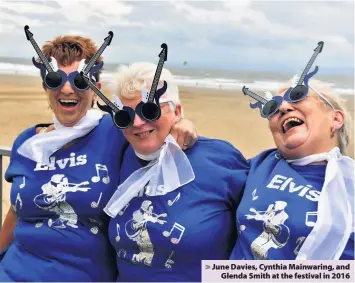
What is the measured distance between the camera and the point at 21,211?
1.92 m

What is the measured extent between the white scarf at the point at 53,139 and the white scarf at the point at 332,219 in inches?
38.3

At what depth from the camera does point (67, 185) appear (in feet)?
6.14

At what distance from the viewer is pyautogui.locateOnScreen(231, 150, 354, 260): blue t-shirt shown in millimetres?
1551

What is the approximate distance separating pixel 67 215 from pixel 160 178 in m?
0.41

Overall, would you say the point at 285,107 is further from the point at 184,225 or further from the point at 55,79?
the point at 55,79

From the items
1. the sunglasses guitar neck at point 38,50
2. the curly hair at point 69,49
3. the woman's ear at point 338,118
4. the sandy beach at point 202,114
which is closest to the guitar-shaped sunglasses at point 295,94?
the woman's ear at point 338,118

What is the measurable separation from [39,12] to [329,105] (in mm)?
1413

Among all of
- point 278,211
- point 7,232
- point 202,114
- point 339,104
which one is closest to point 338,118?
point 339,104

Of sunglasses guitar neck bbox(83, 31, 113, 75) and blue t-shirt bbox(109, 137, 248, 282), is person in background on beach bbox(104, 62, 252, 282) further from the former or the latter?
sunglasses guitar neck bbox(83, 31, 113, 75)

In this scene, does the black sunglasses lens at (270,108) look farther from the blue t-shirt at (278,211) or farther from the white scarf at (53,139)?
the white scarf at (53,139)

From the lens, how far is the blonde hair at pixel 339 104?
67.1 inches

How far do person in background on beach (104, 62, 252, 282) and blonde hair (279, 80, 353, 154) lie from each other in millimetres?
373

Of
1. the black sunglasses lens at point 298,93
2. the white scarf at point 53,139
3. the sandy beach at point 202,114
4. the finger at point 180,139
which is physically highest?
the black sunglasses lens at point 298,93

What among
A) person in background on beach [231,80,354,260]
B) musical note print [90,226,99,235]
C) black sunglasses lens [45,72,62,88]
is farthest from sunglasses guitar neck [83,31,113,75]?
person in background on beach [231,80,354,260]
